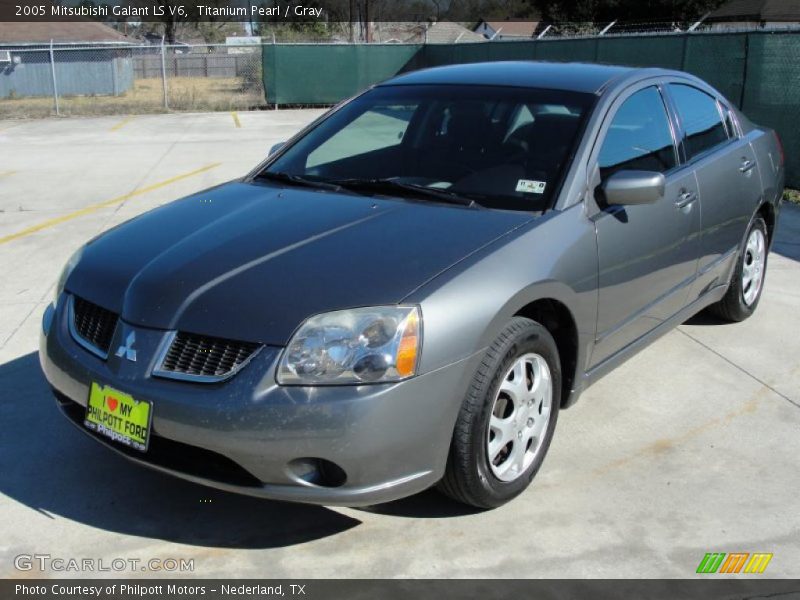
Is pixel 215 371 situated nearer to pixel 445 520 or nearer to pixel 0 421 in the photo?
pixel 445 520

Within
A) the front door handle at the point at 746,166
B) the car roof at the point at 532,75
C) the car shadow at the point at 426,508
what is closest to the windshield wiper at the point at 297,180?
the car roof at the point at 532,75

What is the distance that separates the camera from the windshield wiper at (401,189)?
3751 millimetres

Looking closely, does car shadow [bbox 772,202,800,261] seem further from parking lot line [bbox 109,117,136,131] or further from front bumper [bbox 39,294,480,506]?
parking lot line [bbox 109,117,136,131]

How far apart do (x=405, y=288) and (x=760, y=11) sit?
1579 inches

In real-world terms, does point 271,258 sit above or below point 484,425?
above

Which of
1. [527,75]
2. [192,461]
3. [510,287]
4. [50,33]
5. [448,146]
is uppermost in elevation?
[50,33]

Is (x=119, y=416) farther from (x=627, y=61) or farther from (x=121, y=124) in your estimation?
(x=121, y=124)

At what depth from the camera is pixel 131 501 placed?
348 centimetres

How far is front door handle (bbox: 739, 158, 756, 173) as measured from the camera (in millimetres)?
5127

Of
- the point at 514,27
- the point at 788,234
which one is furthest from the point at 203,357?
the point at 514,27

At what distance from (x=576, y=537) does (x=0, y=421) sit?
276 centimetres

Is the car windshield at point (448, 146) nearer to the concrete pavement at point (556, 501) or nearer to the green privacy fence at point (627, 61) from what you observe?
the concrete pavement at point (556, 501)

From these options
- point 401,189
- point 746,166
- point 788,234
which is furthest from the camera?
point 788,234

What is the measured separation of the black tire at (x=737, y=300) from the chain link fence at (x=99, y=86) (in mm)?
19567
